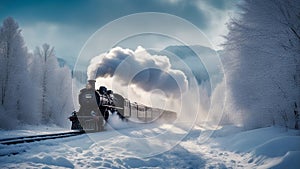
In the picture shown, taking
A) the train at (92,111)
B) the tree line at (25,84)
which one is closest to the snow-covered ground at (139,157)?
the train at (92,111)

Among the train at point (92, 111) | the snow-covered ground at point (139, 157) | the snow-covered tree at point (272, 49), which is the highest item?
the snow-covered tree at point (272, 49)

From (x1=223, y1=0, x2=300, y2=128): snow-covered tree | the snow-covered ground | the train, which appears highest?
(x1=223, y1=0, x2=300, y2=128): snow-covered tree

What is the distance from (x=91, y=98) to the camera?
59.1ft

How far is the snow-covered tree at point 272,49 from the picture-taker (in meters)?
8.48

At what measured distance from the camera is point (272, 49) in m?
9.46

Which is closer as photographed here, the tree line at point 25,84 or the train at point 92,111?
the train at point 92,111

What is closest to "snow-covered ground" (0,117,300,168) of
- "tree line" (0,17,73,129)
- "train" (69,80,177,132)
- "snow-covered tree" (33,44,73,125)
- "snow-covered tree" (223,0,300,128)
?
"snow-covered tree" (223,0,300,128)

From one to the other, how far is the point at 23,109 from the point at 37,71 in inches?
274

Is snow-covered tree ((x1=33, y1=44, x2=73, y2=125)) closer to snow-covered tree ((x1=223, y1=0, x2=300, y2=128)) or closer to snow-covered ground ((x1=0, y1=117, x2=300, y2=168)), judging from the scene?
snow-covered ground ((x1=0, y1=117, x2=300, y2=168))

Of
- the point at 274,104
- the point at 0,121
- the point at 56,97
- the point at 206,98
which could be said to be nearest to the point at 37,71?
the point at 56,97

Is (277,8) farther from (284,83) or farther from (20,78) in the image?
(20,78)

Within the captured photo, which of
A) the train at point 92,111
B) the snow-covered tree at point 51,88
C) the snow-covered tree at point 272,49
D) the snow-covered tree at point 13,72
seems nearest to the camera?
the snow-covered tree at point 272,49

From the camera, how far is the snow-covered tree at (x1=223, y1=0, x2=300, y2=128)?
8484 millimetres

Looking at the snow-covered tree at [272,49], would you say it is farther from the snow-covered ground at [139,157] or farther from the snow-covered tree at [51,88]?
the snow-covered tree at [51,88]
